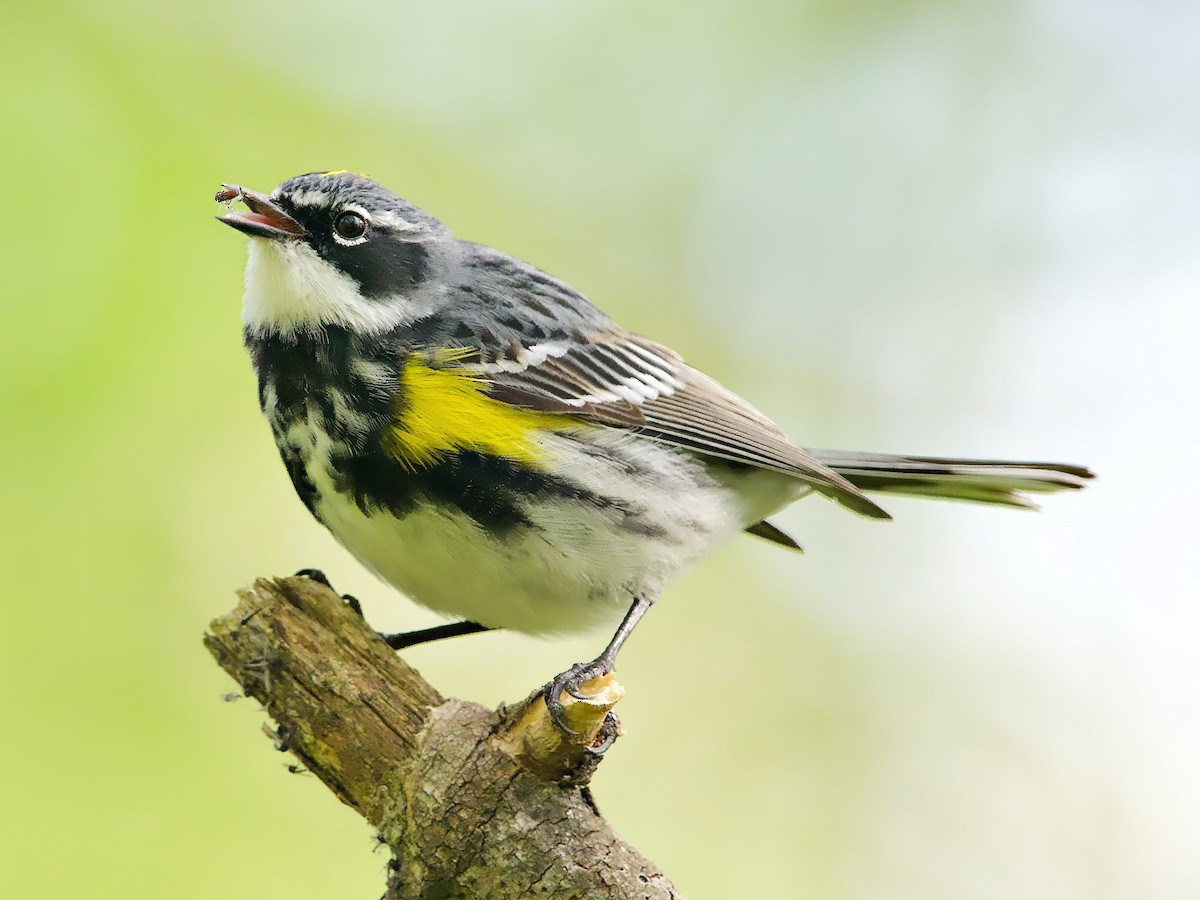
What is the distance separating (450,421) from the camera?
3.39 m

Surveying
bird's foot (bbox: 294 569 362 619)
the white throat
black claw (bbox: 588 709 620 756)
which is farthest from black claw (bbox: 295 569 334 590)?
black claw (bbox: 588 709 620 756)

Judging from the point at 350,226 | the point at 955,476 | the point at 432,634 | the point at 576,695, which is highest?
the point at 955,476

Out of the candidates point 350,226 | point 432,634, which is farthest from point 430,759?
point 350,226

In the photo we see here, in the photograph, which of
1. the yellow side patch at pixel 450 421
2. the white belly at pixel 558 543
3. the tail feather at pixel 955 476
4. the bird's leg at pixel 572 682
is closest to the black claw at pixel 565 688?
the bird's leg at pixel 572 682

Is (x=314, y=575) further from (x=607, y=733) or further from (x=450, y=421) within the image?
(x=607, y=733)

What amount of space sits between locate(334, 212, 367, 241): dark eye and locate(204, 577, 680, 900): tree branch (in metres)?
1.18

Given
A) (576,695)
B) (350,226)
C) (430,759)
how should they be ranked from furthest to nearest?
(350,226) < (430,759) < (576,695)

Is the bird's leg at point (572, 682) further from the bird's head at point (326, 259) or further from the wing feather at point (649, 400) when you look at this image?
the bird's head at point (326, 259)

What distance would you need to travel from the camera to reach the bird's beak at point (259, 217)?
3.53 metres

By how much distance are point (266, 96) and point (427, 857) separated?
4203 mm

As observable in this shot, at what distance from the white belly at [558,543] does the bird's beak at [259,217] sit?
70 centimetres

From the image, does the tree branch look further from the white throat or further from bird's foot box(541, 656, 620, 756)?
the white throat

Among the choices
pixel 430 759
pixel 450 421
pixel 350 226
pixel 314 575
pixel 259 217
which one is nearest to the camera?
pixel 430 759

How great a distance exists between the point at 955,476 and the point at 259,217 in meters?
2.67
